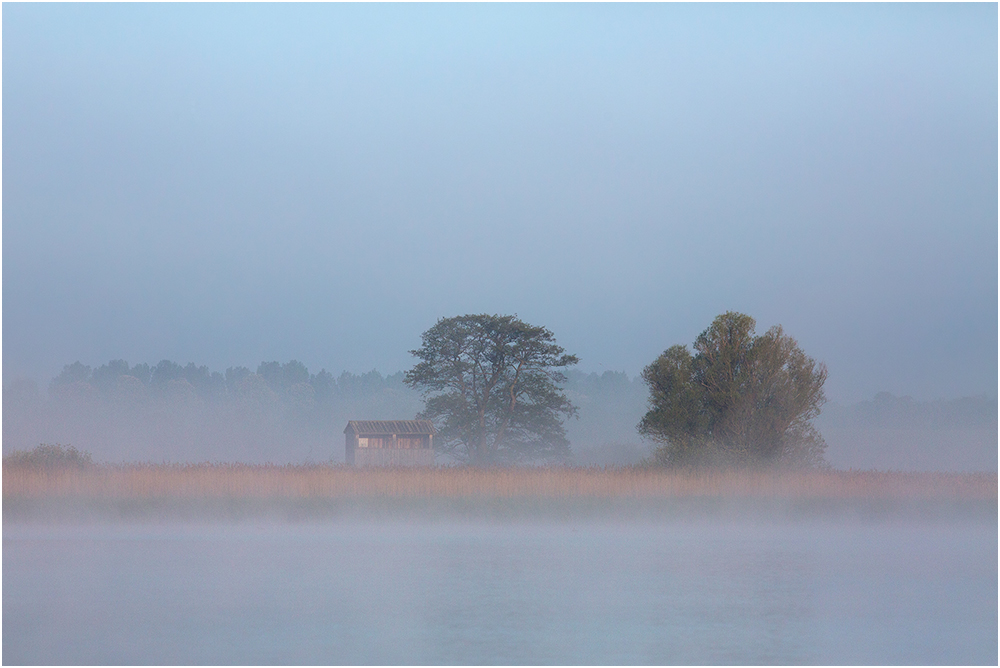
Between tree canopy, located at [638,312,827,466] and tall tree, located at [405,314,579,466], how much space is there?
13456mm

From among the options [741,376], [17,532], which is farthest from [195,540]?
[741,376]

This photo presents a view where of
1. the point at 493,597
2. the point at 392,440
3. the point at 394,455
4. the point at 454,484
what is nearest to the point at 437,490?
the point at 454,484

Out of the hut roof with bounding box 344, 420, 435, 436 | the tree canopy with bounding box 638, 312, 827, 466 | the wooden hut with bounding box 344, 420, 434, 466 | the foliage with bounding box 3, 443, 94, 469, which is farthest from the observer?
the hut roof with bounding box 344, 420, 435, 436

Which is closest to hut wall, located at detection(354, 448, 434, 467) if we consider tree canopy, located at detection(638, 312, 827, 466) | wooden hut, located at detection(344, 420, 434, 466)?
wooden hut, located at detection(344, 420, 434, 466)

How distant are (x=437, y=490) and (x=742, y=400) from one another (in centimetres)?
861

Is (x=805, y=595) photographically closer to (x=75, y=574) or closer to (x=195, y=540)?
(x=75, y=574)

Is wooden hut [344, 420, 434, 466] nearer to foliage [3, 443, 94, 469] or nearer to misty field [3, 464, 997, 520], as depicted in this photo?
foliage [3, 443, 94, 469]

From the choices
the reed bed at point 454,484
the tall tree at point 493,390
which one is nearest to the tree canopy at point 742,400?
the reed bed at point 454,484

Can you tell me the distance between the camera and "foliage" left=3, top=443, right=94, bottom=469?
2252 cm

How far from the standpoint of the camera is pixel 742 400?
2595 cm

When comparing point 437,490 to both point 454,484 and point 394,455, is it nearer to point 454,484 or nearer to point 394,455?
point 454,484

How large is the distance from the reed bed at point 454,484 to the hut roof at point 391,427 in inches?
660

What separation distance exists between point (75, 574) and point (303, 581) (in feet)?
9.20

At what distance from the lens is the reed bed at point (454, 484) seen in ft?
67.7
